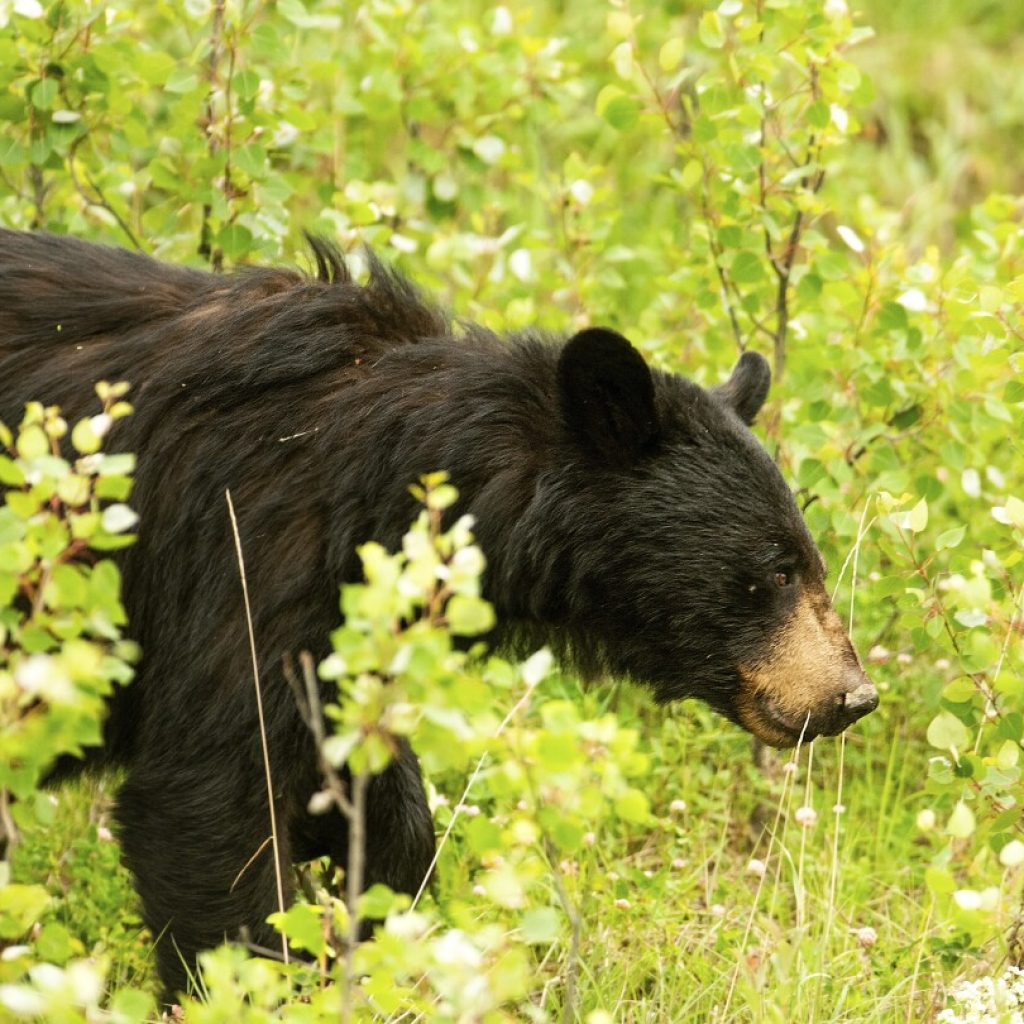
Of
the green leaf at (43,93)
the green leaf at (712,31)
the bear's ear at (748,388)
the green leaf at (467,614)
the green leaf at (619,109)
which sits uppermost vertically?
the green leaf at (712,31)

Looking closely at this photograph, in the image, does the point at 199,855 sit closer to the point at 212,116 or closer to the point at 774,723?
the point at 774,723

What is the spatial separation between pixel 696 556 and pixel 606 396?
16.5 inches

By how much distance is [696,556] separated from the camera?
374cm

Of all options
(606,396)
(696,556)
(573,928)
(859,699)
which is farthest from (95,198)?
(573,928)

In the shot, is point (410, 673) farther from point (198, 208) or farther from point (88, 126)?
point (198, 208)

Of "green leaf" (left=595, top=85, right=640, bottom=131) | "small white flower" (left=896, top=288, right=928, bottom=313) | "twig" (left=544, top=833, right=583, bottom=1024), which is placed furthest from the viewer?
"green leaf" (left=595, top=85, right=640, bottom=131)

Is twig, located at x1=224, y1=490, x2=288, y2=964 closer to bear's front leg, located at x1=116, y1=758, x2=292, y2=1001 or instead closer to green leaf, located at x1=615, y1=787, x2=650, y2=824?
bear's front leg, located at x1=116, y1=758, x2=292, y2=1001

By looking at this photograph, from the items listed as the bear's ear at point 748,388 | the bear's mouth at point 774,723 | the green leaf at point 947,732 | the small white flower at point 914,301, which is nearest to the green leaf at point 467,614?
the green leaf at point 947,732

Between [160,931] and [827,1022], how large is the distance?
1.51 m

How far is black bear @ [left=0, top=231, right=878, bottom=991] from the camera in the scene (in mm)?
3625

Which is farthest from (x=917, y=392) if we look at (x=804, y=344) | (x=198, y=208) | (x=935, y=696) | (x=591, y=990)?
(x=198, y=208)

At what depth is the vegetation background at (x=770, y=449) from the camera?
101 inches

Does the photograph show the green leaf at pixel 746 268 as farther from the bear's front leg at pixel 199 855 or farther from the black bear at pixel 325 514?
the bear's front leg at pixel 199 855

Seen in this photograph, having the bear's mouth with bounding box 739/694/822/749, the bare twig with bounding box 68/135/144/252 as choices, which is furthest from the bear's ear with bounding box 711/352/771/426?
the bare twig with bounding box 68/135/144/252
